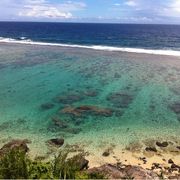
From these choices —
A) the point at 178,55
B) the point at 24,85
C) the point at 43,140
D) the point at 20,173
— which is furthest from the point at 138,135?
the point at 178,55

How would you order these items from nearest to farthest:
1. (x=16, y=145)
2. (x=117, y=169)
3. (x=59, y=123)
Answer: (x=117, y=169) < (x=16, y=145) < (x=59, y=123)

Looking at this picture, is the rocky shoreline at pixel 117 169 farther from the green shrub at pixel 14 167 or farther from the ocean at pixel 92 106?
the green shrub at pixel 14 167

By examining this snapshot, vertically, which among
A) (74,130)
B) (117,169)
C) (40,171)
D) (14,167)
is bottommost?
(74,130)

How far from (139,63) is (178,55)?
14921mm

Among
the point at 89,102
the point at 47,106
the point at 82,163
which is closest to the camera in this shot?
the point at 82,163

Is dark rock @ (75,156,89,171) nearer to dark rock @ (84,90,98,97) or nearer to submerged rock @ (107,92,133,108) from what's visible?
submerged rock @ (107,92,133,108)

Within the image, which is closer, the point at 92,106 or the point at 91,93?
the point at 92,106

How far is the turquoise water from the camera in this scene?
21.2m

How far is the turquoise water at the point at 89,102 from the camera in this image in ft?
69.7

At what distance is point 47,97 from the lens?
29125mm

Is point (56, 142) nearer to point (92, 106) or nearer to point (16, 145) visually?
point (16, 145)

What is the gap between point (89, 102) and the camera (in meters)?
27.6

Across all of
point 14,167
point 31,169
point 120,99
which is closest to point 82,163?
point 31,169

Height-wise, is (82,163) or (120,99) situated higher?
(120,99)
